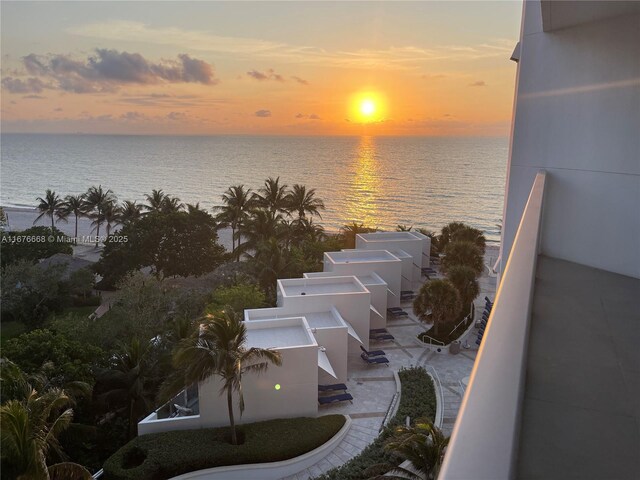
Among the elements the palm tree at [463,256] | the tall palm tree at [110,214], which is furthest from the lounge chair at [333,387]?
the tall palm tree at [110,214]

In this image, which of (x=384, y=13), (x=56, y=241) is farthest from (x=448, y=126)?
(x=56, y=241)

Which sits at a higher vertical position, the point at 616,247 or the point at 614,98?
the point at 614,98

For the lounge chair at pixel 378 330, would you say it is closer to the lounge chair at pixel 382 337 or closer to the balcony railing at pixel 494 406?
the lounge chair at pixel 382 337

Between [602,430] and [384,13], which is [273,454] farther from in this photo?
[384,13]

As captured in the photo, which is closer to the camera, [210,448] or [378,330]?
[210,448]

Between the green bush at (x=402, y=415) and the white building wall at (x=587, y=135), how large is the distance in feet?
21.0

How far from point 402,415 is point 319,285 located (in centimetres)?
777

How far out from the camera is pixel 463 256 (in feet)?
83.0

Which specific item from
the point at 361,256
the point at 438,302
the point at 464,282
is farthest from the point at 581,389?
the point at 361,256

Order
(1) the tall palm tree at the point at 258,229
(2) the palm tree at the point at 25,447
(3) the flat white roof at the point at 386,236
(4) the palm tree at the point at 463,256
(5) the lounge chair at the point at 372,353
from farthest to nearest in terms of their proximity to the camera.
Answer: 1. (1) the tall palm tree at the point at 258,229
2. (3) the flat white roof at the point at 386,236
3. (4) the palm tree at the point at 463,256
4. (5) the lounge chair at the point at 372,353
5. (2) the palm tree at the point at 25,447

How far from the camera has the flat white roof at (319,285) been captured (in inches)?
780

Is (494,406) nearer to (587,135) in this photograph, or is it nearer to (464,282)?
(587,135)

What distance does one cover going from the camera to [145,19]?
94.6 m

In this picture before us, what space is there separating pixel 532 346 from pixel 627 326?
1004 millimetres
